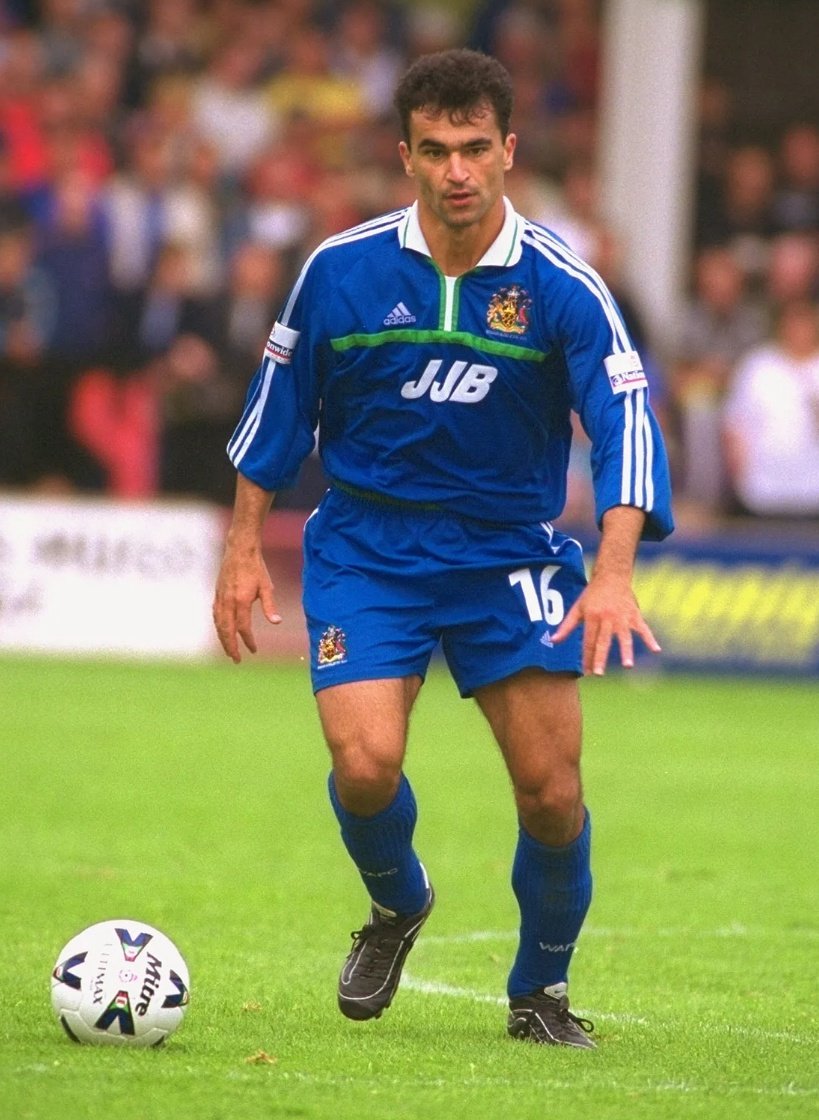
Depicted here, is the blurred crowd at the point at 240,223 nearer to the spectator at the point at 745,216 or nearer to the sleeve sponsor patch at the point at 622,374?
the spectator at the point at 745,216

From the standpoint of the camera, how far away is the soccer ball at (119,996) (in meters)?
5.32

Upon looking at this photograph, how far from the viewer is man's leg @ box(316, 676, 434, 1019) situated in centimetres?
552

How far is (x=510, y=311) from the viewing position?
222 inches

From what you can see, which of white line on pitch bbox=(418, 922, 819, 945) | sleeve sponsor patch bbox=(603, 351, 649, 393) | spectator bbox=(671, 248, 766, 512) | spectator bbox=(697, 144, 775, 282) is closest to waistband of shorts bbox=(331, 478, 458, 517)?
sleeve sponsor patch bbox=(603, 351, 649, 393)

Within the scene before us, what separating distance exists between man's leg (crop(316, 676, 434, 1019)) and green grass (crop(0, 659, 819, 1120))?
13 cm

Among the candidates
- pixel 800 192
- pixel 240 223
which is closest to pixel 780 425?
pixel 800 192

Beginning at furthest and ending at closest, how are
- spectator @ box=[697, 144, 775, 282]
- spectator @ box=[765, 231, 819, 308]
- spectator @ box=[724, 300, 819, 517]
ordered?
spectator @ box=[697, 144, 775, 282] < spectator @ box=[765, 231, 819, 308] < spectator @ box=[724, 300, 819, 517]

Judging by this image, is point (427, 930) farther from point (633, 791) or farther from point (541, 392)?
point (633, 791)

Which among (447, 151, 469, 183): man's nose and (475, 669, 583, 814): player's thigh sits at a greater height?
(447, 151, 469, 183): man's nose

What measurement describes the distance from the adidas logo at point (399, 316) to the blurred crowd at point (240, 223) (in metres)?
10.6

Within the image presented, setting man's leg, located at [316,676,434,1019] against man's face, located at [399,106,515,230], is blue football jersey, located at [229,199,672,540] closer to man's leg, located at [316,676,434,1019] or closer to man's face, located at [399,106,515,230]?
man's face, located at [399,106,515,230]

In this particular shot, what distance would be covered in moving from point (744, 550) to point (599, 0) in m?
7.37

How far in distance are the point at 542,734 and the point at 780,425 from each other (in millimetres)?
10924

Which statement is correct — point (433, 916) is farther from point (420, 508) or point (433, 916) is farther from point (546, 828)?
point (420, 508)
